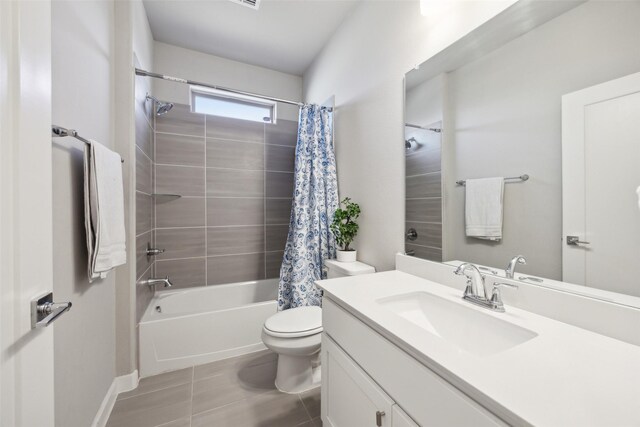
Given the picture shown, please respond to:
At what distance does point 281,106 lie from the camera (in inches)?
117

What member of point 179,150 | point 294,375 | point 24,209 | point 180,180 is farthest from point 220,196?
point 24,209

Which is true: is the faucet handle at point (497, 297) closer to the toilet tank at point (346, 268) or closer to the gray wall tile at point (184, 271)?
the toilet tank at point (346, 268)

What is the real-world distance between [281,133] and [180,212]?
1.33 metres

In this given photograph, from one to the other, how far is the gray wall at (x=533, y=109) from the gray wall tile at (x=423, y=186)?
0.45 ft

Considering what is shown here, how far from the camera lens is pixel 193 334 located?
192 cm

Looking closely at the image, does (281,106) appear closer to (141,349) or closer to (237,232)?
(237,232)

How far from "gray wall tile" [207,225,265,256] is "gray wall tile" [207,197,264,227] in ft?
0.21

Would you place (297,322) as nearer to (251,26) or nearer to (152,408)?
(152,408)

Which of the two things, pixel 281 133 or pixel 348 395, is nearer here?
pixel 348 395

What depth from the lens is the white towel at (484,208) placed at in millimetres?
1092

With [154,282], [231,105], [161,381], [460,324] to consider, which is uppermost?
[231,105]

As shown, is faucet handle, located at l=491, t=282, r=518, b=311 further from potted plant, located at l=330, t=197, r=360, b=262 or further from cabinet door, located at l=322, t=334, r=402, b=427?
potted plant, located at l=330, t=197, r=360, b=262

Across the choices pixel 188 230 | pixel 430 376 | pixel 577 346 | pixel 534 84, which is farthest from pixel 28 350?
pixel 188 230

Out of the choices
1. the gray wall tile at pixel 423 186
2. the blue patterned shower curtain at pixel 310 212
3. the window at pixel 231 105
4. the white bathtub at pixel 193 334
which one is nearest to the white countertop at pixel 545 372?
the gray wall tile at pixel 423 186
